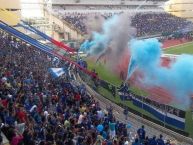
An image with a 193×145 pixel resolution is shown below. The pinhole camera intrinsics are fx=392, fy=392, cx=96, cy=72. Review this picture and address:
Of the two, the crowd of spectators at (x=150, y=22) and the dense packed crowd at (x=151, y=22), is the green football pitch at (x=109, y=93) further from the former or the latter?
the dense packed crowd at (x=151, y=22)

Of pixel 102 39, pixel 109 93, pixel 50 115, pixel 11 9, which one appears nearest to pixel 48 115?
pixel 50 115

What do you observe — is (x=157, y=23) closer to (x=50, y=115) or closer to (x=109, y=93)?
(x=109, y=93)

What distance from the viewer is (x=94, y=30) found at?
37.7m

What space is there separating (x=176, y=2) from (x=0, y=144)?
7021cm

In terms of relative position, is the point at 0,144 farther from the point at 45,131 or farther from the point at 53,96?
the point at 53,96

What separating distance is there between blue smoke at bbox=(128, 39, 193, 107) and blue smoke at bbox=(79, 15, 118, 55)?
16.7ft

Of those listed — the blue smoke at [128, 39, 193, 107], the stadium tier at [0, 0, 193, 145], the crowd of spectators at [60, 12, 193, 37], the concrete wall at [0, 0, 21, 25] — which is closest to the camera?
the stadium tier at [0, 0, 193, 145]

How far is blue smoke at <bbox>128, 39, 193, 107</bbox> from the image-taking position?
71.2ft

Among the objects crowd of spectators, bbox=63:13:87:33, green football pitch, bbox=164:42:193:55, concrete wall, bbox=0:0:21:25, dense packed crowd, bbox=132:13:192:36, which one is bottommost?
green football pitch, bbox=164:42:193:55

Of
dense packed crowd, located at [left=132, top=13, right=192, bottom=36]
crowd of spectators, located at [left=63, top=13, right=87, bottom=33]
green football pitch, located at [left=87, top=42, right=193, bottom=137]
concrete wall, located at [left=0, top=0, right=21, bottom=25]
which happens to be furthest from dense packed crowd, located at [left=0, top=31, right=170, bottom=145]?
dense packed crowd, located at [left=132, top=13, right=192, bottom=36]

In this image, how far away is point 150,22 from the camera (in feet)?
211

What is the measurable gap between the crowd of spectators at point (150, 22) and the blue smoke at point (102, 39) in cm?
1537

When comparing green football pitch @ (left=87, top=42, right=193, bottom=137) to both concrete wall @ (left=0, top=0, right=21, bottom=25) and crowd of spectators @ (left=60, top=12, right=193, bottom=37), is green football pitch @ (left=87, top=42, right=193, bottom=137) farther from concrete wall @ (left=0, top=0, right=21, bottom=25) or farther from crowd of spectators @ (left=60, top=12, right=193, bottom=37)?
crowd of spectators @ (left=60, top=12, right=193, bottom=37)

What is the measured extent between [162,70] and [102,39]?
9.89 meters
